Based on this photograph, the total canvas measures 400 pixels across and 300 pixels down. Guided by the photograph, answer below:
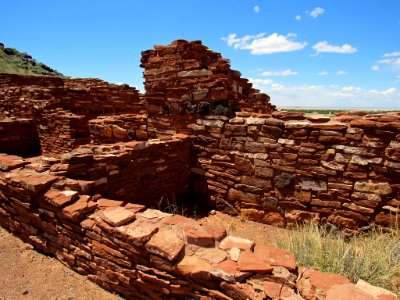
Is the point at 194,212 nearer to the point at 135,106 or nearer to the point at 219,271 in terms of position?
the point at 219,271

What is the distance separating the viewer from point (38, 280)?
305cm

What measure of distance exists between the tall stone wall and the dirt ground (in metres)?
3.26

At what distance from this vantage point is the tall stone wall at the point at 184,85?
521 centimetres

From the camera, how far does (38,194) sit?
341 centimetres

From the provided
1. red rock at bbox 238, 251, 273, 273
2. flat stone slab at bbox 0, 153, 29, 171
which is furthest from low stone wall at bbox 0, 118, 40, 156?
red rock at bbox 238, 251, 273, 273

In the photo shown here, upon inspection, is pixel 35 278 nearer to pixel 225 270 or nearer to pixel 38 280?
pixel 38 280

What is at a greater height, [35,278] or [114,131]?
[114,131]

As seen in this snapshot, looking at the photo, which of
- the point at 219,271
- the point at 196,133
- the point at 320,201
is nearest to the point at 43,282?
the point at 219,271

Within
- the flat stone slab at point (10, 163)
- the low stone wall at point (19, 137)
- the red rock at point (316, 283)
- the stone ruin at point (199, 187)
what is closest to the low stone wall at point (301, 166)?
the stone ruin at point (199, 187)

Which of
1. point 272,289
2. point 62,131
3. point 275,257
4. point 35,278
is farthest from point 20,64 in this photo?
point 272,289

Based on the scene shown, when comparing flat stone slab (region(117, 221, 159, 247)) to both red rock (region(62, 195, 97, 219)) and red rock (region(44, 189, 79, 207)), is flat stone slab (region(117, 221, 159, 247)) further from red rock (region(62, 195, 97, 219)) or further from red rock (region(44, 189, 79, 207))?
red rock (region(44, 189, 79, 207))

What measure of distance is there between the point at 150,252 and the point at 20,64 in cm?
3213

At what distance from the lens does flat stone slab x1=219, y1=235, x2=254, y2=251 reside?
2.49m

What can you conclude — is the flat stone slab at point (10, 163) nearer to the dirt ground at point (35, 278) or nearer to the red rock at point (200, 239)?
the dirt ground at point (35, 278)
